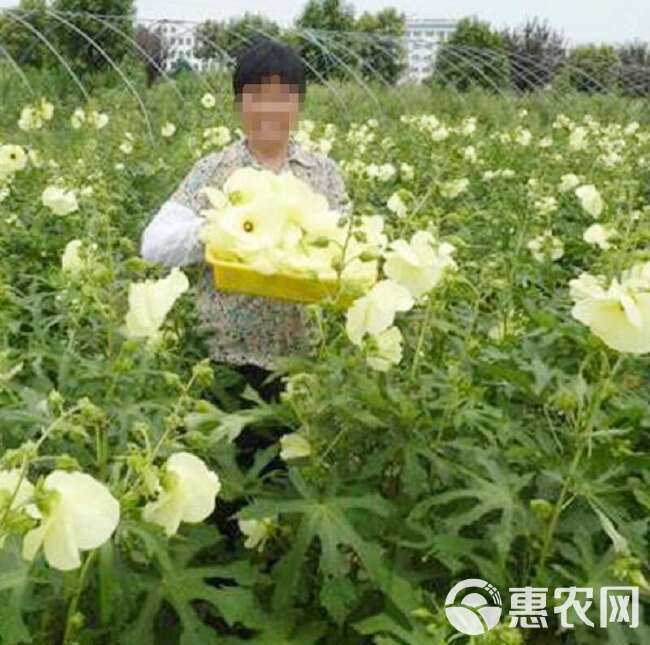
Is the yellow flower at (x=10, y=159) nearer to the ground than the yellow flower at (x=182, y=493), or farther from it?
nearer to the ground

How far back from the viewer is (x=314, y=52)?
18.7m

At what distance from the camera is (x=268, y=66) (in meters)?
3.22

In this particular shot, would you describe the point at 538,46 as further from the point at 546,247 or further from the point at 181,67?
the point at 546,247

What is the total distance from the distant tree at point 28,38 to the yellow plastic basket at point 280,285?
12390mm

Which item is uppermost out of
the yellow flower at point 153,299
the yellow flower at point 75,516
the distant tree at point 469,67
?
the yellow flower at point 153,299

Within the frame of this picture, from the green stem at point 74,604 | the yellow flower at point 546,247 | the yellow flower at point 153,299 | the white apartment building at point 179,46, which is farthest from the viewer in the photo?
the white apartment building at point 179,46

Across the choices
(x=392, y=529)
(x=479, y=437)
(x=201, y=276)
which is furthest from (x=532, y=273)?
(x=392, y=529)

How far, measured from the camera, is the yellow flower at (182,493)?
5.32ft

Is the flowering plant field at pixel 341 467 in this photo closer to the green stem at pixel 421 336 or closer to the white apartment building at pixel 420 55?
the green stem at pixel 421 336

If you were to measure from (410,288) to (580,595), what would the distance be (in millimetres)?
598

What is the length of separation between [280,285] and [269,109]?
3.63 feet

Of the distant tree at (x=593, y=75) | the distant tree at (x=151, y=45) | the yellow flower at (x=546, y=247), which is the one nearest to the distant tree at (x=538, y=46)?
the distant tree at (x=593, y=75)

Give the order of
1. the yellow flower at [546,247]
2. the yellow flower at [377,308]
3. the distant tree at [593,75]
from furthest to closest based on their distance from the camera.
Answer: the distant tree at [593,75], the yellow flower at [546,247], the yellow flower at [377,308]

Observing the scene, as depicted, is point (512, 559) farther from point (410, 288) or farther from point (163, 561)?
point (163, 561)
